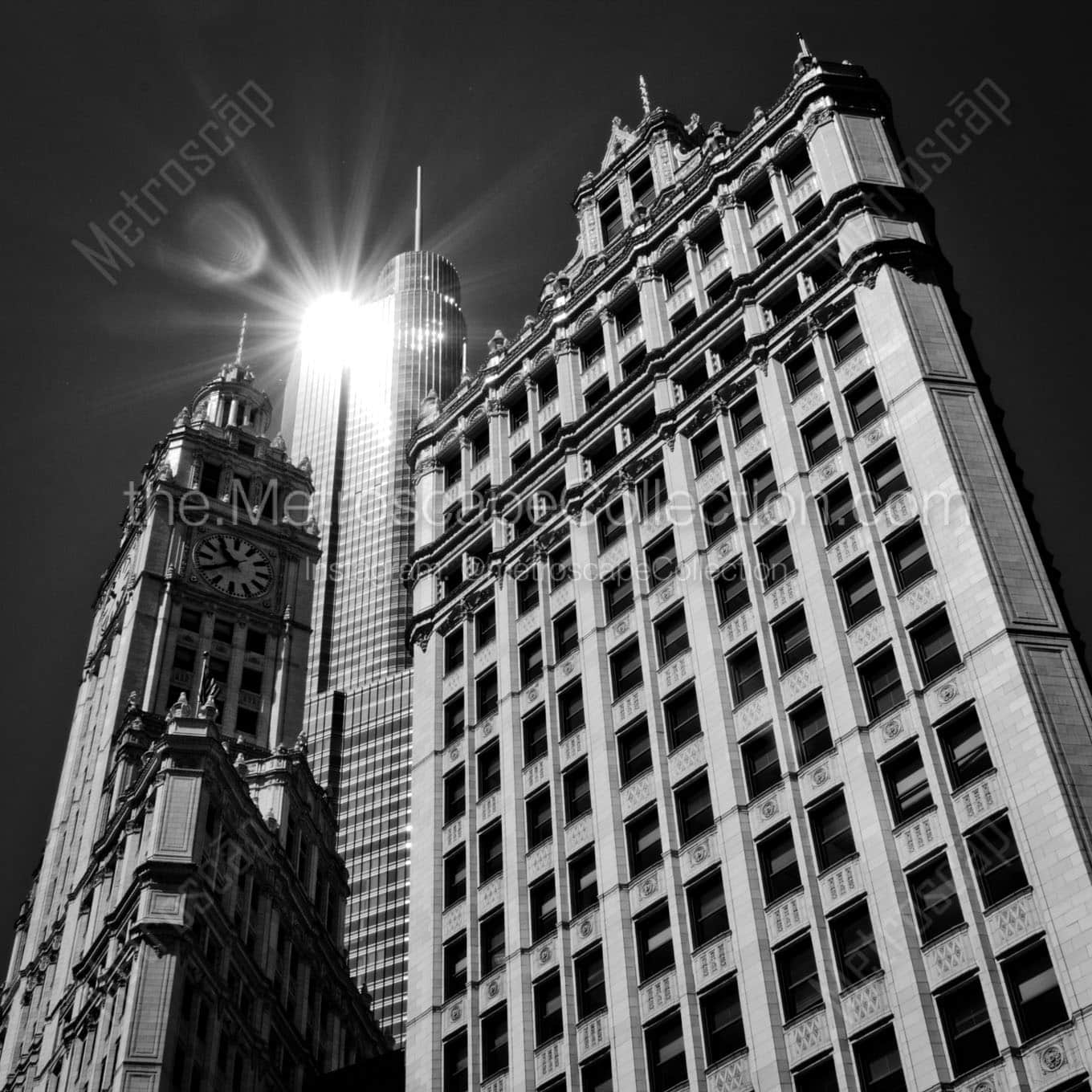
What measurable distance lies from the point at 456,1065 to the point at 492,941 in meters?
4.11

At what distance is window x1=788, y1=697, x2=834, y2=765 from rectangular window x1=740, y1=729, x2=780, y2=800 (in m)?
0.77

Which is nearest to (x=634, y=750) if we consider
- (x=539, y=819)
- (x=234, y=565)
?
(x=539, y=819)

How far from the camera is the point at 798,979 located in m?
44.5

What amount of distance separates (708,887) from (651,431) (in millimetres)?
20792

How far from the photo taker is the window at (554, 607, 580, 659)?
200 ft

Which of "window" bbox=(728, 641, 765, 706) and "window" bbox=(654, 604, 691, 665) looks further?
"window" bbox=(654, 604, 691, 665)

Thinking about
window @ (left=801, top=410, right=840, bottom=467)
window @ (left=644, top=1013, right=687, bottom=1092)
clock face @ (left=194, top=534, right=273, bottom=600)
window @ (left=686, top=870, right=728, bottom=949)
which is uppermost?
clock face @ (left=194, top=534, right=273, bottom=600)

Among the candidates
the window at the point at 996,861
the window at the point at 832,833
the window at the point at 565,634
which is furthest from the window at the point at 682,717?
the window at the point at 996,861

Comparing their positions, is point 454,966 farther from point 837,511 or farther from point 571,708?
point 837,511

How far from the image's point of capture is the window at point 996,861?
4100 centimetres

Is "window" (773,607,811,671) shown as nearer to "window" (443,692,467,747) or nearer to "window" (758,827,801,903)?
"window" (758,827,801,903)

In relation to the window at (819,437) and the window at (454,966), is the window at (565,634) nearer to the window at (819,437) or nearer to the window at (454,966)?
the window at (819,437)

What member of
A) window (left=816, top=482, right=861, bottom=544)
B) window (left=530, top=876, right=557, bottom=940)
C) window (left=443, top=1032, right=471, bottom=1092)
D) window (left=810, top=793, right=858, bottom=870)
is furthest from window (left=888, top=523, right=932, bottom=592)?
window (left=443, top=1032, right=471, bottom=1092)

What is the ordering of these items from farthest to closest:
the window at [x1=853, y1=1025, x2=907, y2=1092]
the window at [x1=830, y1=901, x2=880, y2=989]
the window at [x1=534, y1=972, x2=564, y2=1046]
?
the window at [x1=534, y1=972, x2=564, y2=1046] → the window at [x1=830, y1=901, x2=880, y2=989] → the window at [x1=853, y1=1025, x2=907, y2=1092]
